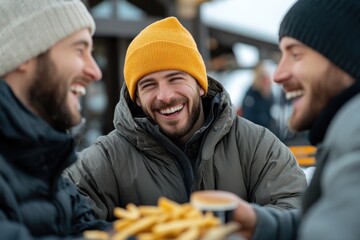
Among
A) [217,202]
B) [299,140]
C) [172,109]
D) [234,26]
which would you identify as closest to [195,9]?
[234,26]

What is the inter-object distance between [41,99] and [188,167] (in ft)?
3.89

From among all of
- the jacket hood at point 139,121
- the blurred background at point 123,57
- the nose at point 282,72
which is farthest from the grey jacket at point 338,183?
the blurred background at point 123,57

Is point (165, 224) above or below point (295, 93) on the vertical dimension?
below

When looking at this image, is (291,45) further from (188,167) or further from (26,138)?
(188,167)

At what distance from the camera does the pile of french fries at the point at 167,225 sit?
1.63 m

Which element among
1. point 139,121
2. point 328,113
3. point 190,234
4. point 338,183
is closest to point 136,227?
point 190,234

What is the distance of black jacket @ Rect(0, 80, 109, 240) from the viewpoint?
2096 mm

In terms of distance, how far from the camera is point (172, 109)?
337 cm

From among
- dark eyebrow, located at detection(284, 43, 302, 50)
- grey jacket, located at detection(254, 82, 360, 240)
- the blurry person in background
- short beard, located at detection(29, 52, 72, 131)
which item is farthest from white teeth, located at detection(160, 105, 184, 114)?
the blurry person in background

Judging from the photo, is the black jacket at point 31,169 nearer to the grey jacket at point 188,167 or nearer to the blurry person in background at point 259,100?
the grey jacket at point 188,167

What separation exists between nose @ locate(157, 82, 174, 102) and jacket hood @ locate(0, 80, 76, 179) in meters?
1.10

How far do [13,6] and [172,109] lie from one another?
51.0 inches

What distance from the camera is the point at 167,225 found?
1688 mm

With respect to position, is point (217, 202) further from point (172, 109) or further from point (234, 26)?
point (234, 26)
